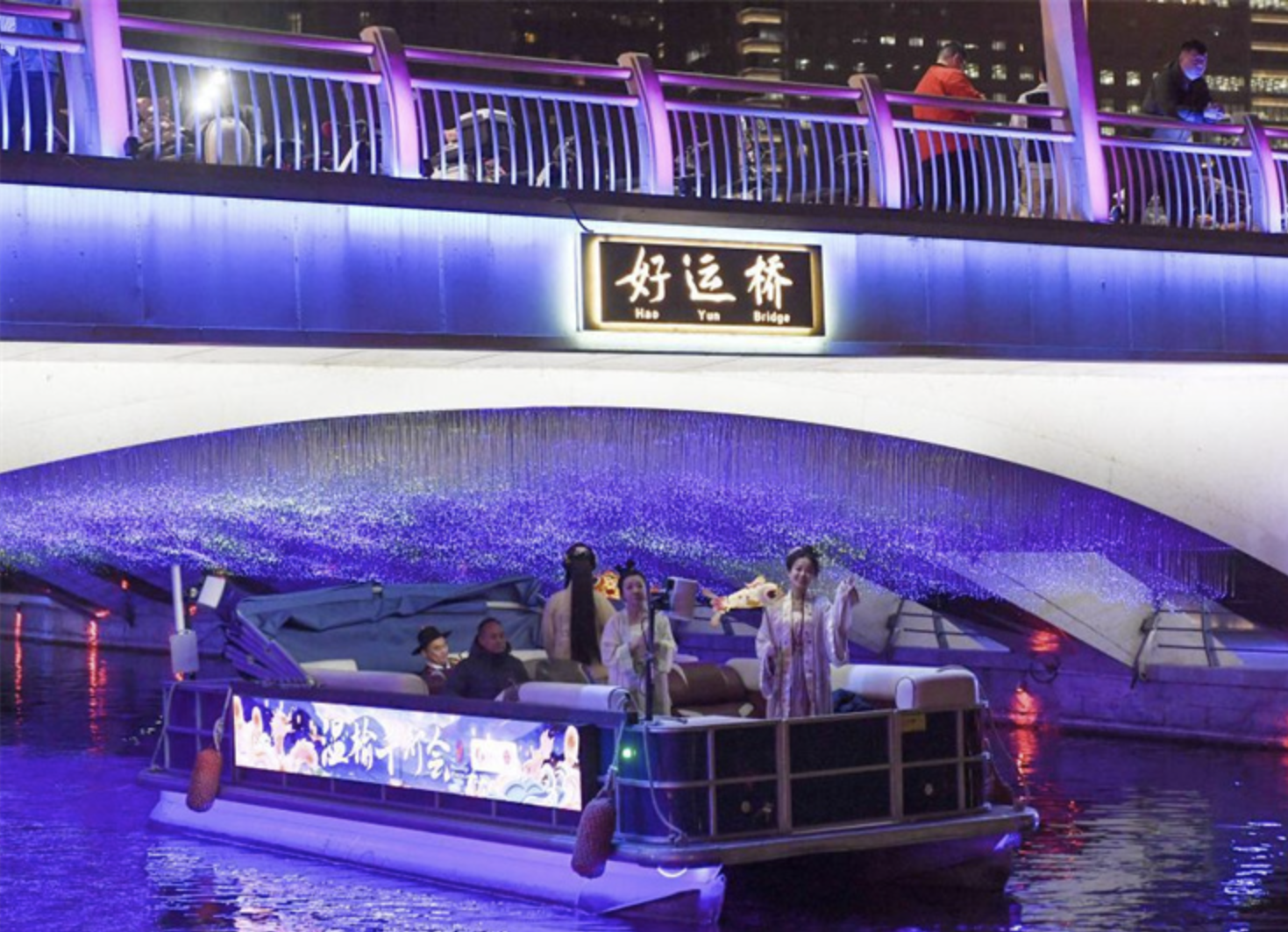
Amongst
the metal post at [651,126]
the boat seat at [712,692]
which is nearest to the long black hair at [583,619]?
the boat seat at [712,692]

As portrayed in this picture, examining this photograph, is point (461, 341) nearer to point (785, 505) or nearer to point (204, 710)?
point (204, 710)

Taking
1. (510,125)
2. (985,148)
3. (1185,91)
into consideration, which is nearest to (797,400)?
(985,148)

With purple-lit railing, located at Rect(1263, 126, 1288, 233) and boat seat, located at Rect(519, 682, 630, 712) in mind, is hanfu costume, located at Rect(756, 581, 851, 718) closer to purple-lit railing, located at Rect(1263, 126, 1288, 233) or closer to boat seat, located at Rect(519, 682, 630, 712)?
boat seat, located at Rect(519, 682, 630, 712)

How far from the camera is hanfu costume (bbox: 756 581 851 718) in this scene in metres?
12.3

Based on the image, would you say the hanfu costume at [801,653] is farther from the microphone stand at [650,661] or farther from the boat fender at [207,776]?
the boat fender at [207,776]

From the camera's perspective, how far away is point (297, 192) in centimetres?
1291

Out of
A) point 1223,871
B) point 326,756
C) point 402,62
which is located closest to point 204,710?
point 326,756

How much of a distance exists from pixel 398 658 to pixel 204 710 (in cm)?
346

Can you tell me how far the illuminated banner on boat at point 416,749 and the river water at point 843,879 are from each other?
1.98 feet

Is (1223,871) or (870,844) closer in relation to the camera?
(870,844)

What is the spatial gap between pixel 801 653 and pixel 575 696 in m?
1.30

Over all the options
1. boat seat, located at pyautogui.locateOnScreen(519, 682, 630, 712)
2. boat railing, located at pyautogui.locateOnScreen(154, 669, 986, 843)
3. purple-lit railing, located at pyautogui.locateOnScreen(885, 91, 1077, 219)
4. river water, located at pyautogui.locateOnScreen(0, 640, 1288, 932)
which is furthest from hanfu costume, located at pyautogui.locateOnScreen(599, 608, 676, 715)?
purple-lit railing, located at pyautogui.locateOnScreen(885, 91, 1077, 219)

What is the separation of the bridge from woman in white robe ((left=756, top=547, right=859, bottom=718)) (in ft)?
8.46

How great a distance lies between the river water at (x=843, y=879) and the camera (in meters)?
11.9
